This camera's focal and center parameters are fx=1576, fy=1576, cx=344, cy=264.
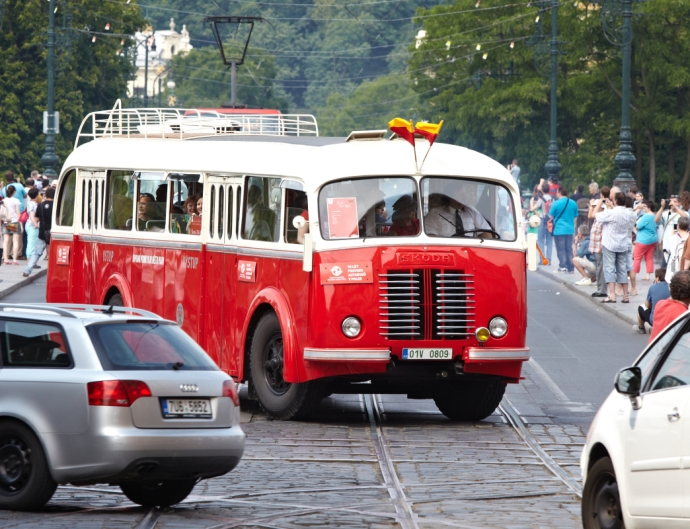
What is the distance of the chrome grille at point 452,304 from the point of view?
13805 mm

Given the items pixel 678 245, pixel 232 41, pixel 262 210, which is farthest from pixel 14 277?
pixel 232 41

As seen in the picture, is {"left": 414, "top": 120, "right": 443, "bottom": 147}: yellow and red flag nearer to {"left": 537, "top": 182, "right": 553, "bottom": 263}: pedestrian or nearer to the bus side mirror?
the bus side mirror

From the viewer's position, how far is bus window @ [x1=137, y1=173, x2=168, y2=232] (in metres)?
16.6

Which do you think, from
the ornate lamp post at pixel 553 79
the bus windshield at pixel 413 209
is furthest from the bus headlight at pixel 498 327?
the ornate lamp post at pixel 553 79

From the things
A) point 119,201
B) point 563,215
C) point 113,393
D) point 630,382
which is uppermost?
point 563,215

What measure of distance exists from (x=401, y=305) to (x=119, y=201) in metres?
4.93

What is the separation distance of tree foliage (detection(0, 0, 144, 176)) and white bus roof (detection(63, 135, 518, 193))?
48.1 m

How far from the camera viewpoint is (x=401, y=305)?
13.8m

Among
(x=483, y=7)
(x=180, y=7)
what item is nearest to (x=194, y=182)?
(x=483, y=7)

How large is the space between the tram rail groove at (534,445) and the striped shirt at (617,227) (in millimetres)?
9366

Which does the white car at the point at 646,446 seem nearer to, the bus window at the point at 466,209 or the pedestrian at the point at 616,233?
the bus window at the point at 466,209

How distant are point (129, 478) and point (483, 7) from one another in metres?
62.1

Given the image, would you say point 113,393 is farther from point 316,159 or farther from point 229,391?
point 316,159

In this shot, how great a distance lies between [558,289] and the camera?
104ft
